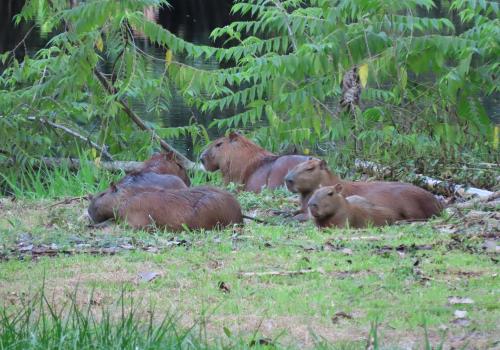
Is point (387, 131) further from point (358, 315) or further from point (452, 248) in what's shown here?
point (358, 315)

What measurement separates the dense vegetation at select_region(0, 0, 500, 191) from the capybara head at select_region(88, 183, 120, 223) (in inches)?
89.1

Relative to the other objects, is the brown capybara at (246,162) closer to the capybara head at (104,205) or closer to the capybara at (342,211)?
the capybara at (342,211)

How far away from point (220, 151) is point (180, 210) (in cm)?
368

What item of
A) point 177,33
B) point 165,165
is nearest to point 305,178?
point 165,165

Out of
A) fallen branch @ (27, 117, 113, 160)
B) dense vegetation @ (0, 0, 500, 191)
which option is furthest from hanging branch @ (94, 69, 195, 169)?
fallen branch @ (27, 117, 113, 160)

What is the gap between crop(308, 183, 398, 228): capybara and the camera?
25.4 ft

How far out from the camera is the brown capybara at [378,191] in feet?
26.4

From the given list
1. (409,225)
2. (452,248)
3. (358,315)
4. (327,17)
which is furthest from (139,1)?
(358,315)

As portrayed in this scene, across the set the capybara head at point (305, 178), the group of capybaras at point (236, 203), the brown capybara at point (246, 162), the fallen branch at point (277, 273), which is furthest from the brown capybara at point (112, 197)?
the fallen branch at point (277, 273)

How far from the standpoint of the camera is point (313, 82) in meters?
10.6

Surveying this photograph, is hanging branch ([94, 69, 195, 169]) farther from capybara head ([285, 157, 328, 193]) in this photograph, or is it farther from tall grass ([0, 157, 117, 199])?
capybara head ([285, 157, 328, 193])

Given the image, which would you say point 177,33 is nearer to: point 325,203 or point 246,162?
point 246,162

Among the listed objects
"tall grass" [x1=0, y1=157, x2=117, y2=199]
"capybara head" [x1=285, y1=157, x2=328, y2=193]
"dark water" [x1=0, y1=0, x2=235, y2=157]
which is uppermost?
"capybara head" [x1=285, y1=157, x2=328, y2=193]

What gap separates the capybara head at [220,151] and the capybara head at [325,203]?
3.51 meters
